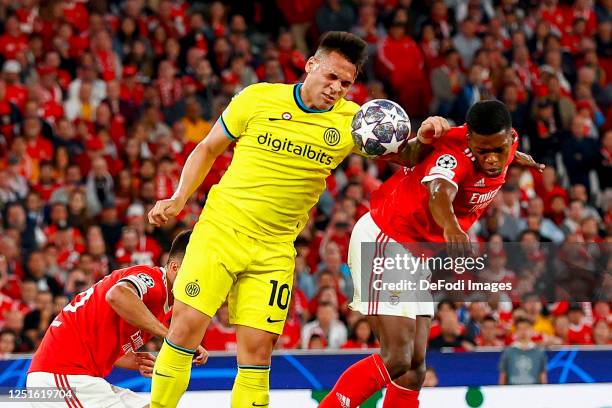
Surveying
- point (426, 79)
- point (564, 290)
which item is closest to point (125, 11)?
point (426, 79)

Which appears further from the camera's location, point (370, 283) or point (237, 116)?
point (370, 283)

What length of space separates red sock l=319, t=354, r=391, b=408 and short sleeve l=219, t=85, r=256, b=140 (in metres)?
1.62

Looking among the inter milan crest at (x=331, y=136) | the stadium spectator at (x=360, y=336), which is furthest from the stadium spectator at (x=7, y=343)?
the inter milan crest at (x=331, y=136)

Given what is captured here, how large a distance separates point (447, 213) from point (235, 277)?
123 centimetres

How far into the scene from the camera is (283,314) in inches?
268

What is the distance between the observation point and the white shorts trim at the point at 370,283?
725cm

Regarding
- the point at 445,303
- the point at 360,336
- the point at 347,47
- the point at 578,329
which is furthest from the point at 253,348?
the point at 578,329

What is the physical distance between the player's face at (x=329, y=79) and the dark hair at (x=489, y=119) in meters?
0.73

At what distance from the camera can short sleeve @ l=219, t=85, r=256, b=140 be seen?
683cm

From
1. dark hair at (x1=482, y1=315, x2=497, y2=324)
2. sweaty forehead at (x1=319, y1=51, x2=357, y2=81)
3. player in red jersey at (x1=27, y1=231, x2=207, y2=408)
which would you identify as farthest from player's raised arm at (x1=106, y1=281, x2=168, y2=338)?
dark hair at (x1=482, y1=315, x2=497, y2=324)

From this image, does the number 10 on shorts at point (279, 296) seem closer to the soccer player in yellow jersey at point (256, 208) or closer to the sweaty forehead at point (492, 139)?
the soccer player in yellow jersey at point (256, 208)

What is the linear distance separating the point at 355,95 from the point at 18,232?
5.21 m

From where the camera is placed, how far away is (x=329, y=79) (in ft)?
22.2

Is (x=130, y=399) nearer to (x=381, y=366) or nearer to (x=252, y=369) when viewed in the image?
(x=252, y=369)
